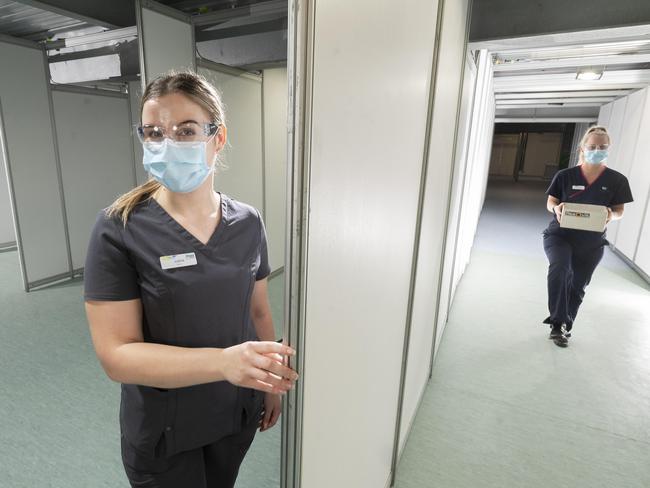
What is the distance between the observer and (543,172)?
17.8 metres

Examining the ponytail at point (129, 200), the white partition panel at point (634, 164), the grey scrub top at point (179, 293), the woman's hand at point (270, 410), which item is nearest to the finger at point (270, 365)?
the grey scrub top at point (179, 293)

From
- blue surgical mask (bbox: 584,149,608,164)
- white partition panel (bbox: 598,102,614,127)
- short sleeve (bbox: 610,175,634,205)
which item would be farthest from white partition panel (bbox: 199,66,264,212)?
white partition panel (bbox: 598,102,614,127)

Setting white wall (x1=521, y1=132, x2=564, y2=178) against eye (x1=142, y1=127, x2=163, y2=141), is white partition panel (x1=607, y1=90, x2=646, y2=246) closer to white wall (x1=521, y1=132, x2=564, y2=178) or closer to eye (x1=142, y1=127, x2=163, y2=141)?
eye (x1=142, y1=127, x2=163, y2=141)

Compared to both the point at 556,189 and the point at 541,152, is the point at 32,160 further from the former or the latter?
the point at 541,152

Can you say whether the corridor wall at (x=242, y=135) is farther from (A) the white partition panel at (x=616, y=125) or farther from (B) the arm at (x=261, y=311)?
(A) the white partition panel at (x=616, y=125)

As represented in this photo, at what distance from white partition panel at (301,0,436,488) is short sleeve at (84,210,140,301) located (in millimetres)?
411

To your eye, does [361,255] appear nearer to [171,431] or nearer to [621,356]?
[171,431]

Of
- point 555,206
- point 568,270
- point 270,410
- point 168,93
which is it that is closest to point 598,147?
point 555,206

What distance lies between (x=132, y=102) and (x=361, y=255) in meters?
4.94

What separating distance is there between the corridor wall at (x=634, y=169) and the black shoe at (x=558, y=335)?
7.66ft

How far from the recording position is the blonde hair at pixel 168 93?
2.89ft

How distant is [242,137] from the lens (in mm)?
4086

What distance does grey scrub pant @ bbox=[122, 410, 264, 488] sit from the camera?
985 mm

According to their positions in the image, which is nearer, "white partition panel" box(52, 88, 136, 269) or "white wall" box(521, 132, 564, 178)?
"white partition panel" box(52, 88, 136, 269)
